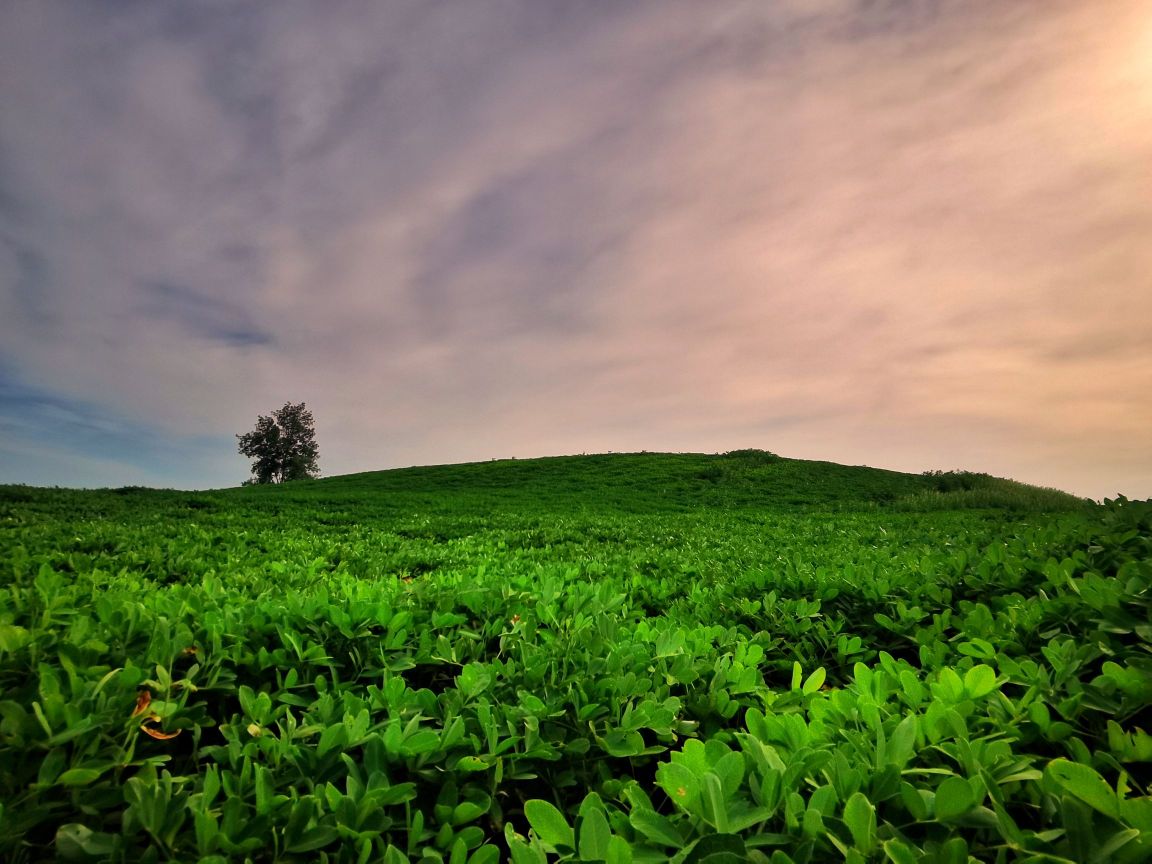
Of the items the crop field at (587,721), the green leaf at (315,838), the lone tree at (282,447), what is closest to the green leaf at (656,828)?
the crop field at (587,721)

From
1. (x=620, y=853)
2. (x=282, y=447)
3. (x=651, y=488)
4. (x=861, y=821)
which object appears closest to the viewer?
(x=620, y=853)

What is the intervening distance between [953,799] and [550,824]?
40.2 inches

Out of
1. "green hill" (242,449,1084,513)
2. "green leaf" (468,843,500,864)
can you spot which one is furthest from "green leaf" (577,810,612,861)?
"green hill" (242,449,1084,513)

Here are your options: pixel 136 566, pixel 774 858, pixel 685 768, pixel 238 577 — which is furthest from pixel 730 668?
pixel 136 566

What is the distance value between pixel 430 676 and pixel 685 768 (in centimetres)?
176

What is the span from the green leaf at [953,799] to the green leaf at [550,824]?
3.09ft

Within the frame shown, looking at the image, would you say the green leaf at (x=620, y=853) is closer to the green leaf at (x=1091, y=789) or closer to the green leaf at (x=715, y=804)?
the green leaf at (x=715, y=804)

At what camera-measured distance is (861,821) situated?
4.61 ft

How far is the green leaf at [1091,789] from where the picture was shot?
1394 millimetres

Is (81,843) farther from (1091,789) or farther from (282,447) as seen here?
(282,447)

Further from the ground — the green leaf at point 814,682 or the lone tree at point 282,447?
the lone tree at point 282,447

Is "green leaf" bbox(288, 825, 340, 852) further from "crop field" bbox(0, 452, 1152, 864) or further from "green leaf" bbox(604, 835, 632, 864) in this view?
"green leaf" bbox(604, 835, 632, 864)

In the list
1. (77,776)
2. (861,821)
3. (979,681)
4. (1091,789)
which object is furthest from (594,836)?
(979,681)

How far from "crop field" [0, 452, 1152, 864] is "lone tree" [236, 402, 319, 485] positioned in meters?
61.4
